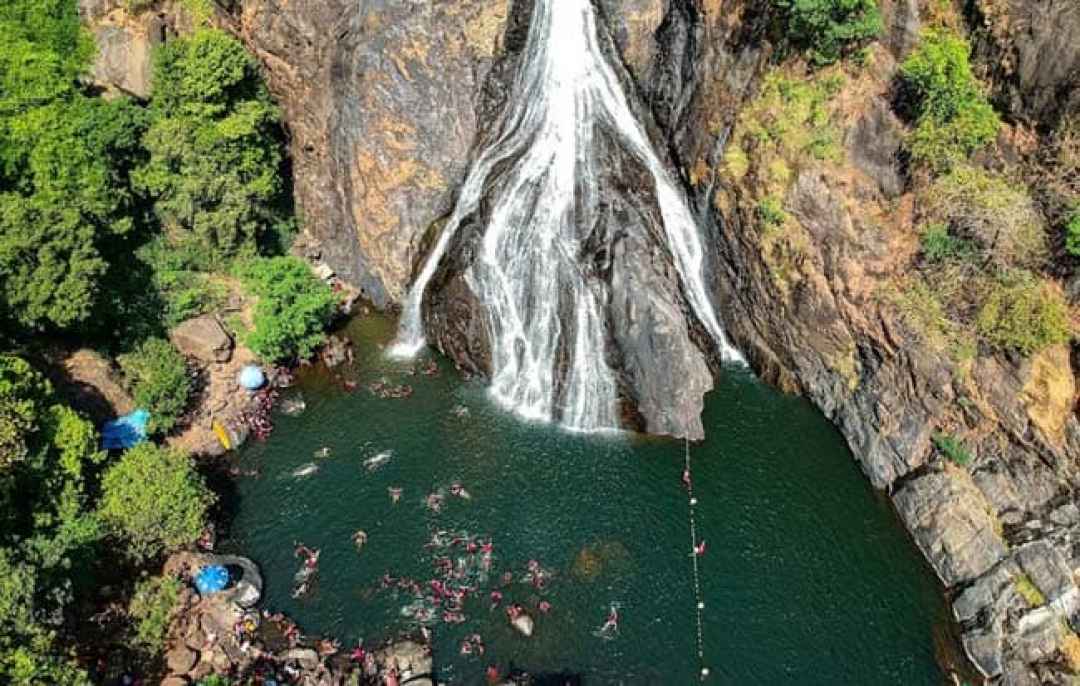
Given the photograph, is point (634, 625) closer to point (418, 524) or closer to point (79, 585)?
point (418, 524)

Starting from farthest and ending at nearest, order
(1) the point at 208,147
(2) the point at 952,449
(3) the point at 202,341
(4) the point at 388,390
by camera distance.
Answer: (1) the point at 208,147 → (3) the point at 202,341 → (4) the point at 388,390 → (2) the point at 952,449

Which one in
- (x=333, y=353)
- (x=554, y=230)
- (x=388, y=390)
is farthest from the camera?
(x=333, y=353)

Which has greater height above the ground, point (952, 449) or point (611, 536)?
point (952, 449)

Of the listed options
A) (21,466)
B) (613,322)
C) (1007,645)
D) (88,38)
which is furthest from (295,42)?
(1007,645)

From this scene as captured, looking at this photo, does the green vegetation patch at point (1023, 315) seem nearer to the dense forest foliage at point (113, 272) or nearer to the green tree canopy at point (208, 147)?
the dense forest foliage at point (113, 272)

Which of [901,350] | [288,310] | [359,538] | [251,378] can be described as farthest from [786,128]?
[251,378]

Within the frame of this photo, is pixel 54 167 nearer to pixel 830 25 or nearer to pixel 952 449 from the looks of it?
pixel 830 25
